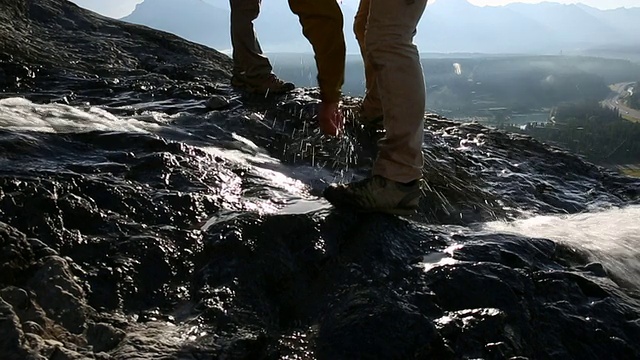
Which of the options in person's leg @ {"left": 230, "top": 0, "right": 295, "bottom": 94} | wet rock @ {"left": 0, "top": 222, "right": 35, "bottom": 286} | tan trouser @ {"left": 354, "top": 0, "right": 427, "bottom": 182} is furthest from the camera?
person's leg @ {"left": 230, "top": 0, "right": 295, "bottom": 94}

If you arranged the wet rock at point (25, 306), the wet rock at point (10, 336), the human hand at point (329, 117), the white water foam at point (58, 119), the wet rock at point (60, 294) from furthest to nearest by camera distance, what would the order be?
the human hand at point (329, 117), the white water foam at point (58, 119), the wet rock at point (60, 294), the wet rock at point (25, 306), the wet rock at point (10, 336)

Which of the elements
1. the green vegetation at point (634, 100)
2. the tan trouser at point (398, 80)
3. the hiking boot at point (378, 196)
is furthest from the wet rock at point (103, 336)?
the green vegetation at point (634, 100)

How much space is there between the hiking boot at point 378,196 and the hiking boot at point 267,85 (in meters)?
4.38

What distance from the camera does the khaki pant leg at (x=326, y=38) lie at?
A: 5887mm

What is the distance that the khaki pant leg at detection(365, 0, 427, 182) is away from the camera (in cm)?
435

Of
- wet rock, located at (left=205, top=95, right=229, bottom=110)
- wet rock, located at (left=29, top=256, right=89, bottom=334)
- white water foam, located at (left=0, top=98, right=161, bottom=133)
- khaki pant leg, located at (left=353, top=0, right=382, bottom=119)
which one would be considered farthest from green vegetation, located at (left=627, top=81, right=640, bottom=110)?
wet rock, located at (left=29, top=256, right=89, bottom=334)

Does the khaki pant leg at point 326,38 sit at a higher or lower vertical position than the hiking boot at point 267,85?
higher

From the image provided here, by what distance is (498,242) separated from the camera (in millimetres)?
4777

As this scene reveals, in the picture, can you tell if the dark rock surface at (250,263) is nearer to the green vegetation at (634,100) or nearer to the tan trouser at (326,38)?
the tan trouser at (326,38)

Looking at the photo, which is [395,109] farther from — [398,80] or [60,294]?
[60,294]

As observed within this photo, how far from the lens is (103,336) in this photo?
297cm

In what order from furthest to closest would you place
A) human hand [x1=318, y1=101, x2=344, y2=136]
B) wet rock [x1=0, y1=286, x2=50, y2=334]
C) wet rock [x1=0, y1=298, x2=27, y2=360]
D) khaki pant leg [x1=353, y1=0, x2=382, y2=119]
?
khaki pant leg [x1=353, y1=0, x2=382, y2=119] < human hand [x1=318, y1=101, x2=344, y2=136] < wet rock [x1=0, y1=286, x2=50, y2=334] < wet rock [x1=0, y1=298, x2=27, y2=360]

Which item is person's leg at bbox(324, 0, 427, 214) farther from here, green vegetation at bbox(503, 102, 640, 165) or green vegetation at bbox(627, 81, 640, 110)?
green vegetation at bbox(627, 81, 640, 110)

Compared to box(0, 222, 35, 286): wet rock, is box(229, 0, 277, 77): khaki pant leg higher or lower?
higher
